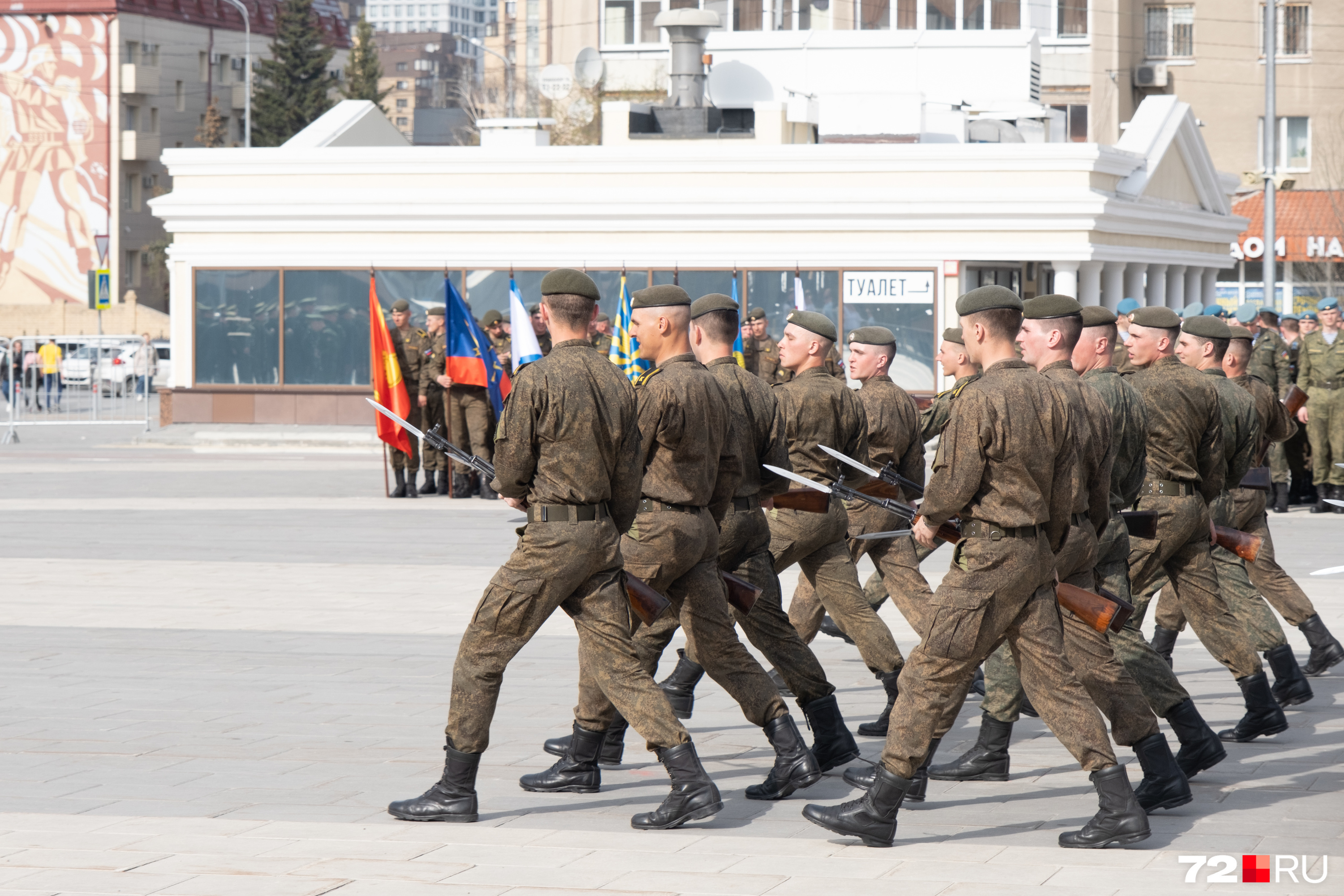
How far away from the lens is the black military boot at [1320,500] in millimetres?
18505

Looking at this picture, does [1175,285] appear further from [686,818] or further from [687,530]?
[686,818]

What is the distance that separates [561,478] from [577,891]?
1514 mm

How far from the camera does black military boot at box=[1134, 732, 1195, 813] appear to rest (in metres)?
6.60

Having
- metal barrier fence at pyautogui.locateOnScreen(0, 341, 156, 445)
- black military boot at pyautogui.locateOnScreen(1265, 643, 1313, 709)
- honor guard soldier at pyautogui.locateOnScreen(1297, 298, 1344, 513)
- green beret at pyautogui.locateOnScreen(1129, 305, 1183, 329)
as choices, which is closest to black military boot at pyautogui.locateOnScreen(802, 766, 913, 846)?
green beret at pyautogui.locateOnScreen(1129, 305, 1183, 329)

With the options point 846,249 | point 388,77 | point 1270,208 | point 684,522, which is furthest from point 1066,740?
point 388,77

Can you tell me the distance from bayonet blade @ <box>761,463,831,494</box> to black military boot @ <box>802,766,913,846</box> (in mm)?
1252

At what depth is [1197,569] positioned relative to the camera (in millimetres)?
8047

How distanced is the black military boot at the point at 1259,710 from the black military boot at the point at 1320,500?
10.8 meters

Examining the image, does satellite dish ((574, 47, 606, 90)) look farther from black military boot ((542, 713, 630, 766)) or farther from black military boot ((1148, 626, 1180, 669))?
black military boot ((542, 713, 630, 766))

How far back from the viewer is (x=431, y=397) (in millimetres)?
20188

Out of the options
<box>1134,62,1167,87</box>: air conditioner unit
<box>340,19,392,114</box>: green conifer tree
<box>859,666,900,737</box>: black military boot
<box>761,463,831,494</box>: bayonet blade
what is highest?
<box>340,19,392,114</box>: green conifer tree

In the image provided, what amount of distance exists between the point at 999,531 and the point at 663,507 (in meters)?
1.38

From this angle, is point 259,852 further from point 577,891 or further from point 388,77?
point 388,77

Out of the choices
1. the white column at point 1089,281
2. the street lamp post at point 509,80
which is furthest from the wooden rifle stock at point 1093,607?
the street lamp post at point 509,80
